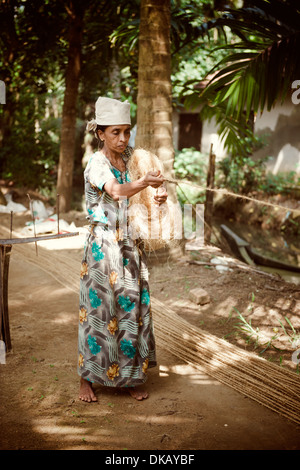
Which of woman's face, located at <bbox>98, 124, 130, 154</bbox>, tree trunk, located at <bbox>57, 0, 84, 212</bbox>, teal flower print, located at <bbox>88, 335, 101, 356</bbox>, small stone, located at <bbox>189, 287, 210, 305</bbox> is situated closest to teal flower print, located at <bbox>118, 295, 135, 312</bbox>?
teal flower print, located at <bbox>88, 335, 101, 356</bbox>

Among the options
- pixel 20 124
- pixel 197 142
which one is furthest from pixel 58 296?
pixel 197 142

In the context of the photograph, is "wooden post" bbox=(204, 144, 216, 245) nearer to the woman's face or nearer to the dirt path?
the dirt path

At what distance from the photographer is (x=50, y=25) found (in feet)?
23.8

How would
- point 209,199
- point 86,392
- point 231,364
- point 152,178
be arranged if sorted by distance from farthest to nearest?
point 209,199, point 231,364, point 86,392, point 152,178

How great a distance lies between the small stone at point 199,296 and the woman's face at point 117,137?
187 centimetres

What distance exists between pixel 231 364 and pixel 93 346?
0.82 meters

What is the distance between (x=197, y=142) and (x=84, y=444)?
37.7ft

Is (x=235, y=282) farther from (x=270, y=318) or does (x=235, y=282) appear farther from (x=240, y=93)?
(x=240, y=93)

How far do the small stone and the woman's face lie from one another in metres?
1.87

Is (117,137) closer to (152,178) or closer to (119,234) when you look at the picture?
(152,178)

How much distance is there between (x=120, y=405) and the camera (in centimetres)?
228

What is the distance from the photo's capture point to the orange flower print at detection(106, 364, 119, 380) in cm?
226

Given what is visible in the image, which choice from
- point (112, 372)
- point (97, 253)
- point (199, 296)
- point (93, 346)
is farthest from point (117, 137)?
point (199, 296)

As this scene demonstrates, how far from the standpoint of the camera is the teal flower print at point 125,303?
2242 mm
